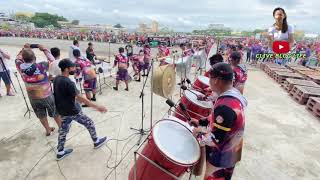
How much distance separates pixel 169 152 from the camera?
2371 mm

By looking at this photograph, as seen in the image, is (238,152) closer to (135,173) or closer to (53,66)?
(135,173)

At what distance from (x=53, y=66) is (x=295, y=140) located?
6110 mm

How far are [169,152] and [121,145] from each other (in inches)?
103

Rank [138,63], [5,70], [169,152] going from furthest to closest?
[138,63] → [5,70] → [169,152]

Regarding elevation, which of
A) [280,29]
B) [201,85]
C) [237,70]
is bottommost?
[201,85]

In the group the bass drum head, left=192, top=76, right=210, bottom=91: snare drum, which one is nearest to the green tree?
left=192, top=76, right=210, bottom=91: snare drum

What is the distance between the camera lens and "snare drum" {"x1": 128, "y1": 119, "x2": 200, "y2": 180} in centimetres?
237

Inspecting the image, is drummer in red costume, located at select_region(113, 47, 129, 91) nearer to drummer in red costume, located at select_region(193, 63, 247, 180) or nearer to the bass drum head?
the bass drum head

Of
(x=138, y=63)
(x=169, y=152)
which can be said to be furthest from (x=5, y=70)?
(x=169, y=152)

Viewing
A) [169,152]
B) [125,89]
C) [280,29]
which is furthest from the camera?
[125,89]

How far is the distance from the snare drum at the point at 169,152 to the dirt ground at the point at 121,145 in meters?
1.50

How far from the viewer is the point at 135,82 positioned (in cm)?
1026

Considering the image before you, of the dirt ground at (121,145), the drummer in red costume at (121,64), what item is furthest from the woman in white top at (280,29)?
the drummer in red costume at (121,64)

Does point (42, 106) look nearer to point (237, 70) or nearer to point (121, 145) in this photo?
point (121, 145)
